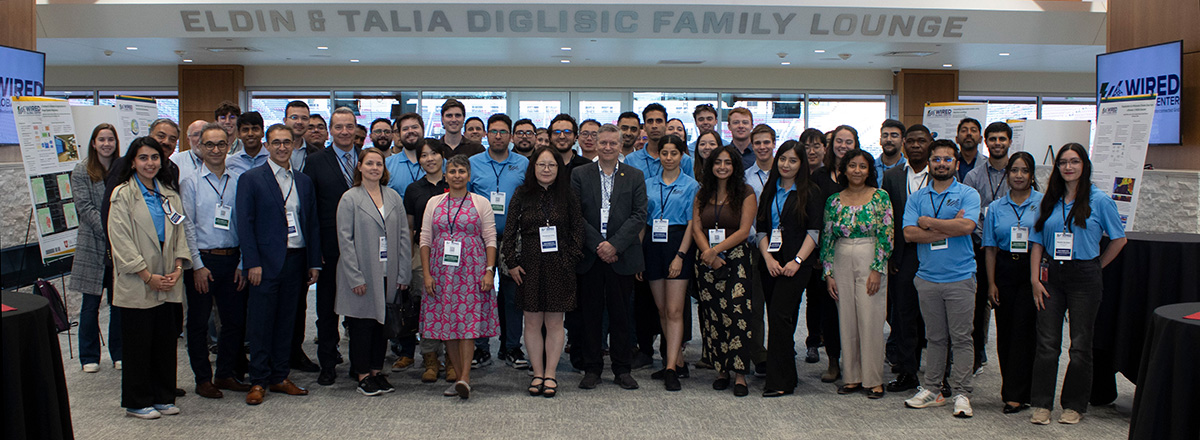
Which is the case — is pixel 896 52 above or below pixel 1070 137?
above

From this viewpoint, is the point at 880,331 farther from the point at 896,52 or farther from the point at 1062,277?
the point at 896,52

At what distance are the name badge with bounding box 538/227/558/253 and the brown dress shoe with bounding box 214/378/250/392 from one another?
1.83 meters

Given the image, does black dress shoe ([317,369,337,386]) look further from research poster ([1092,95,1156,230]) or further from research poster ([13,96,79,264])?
research poster ([1092,95,1156,230])

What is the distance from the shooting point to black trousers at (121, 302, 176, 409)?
3.73 m

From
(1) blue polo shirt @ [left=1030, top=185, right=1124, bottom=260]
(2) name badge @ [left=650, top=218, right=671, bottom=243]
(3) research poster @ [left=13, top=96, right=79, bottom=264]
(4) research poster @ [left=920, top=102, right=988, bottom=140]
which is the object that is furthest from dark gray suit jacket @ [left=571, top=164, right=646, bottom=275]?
(4) research poster @ [left=920, top=102, right=988, bottom=140]

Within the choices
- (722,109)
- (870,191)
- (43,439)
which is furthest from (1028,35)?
(43,439)

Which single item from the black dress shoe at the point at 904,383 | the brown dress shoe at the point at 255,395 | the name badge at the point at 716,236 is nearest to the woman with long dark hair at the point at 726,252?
the name badge at the point at 716,236

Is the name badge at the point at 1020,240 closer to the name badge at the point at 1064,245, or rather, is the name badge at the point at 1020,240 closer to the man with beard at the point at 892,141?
the name badge at the point at 1064,245

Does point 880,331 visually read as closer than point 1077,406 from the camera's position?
No

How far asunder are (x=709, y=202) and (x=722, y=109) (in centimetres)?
957

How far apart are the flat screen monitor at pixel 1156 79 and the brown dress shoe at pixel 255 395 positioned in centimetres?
624

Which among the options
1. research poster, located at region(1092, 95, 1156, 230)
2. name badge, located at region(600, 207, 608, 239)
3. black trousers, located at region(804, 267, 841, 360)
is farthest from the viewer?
research poster, located at region(1092, 95, 1156, 230)

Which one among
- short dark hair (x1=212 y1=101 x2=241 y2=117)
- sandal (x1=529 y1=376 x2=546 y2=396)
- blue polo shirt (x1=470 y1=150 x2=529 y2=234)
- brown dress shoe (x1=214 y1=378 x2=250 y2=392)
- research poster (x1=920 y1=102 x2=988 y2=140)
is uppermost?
A: research poster (x1=920 y1=102 x2=988 y2=140)

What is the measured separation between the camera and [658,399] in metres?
4.29
